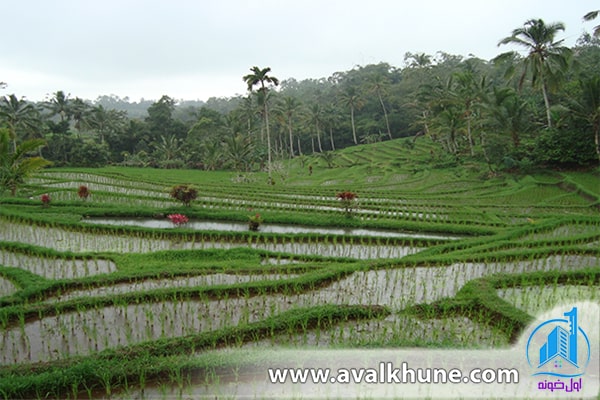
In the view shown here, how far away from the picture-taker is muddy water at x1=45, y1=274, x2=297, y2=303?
7.46 metres

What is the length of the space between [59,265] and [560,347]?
366 inches

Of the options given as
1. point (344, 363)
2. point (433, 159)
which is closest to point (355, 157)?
point (433, 159)

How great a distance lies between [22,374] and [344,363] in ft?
11.8

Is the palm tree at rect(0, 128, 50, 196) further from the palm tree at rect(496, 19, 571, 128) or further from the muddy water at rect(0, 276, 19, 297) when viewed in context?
the palm tree at rect(496, 19, 571, 128)

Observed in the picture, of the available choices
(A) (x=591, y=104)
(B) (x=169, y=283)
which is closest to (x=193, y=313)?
(B) (x=169, y=283)

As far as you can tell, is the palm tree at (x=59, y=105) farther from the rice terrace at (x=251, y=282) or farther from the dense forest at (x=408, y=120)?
the rice terrace at (x=251, y=282)

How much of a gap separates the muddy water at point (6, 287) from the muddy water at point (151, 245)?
7.31 feet

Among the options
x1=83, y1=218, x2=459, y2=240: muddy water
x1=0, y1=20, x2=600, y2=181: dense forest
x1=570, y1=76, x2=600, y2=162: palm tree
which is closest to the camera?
x1=83, y1=218, x2=459, y2=240: muddy water

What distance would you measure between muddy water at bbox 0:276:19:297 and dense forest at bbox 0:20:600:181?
33.3 feet

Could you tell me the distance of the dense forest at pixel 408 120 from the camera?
22.0 m

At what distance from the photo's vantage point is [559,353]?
14.9 ft

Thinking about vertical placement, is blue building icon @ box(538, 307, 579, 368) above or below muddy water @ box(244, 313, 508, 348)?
above

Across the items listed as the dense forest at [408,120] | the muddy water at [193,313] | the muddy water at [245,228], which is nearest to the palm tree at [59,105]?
the dense forest at [408,120]

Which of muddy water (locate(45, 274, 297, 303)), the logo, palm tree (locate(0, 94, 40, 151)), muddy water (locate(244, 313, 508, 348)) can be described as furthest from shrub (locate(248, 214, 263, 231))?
palm tree (locate(0, 94, 40, 151))
